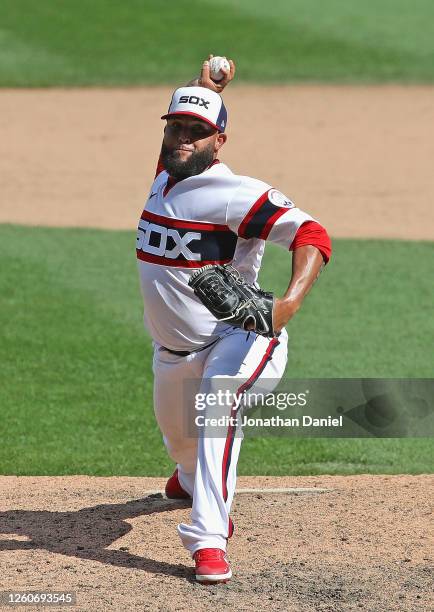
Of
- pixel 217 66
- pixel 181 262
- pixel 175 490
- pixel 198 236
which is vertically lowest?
pixel 175 490

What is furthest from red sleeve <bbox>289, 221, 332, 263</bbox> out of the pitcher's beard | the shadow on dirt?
the shadow on dirt

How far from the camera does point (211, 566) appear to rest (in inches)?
192

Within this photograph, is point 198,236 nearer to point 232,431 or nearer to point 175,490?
point 232,431

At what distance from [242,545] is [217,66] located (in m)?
2.30

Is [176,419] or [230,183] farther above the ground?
[230,183]

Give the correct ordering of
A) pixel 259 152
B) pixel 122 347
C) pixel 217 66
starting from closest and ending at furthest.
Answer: pixel 217 66 < pixel 122 347 < pixel 259 152

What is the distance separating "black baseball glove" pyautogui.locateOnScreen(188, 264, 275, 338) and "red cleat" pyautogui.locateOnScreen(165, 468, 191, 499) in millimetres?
1393

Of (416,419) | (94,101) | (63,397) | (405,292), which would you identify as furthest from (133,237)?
(94,101)

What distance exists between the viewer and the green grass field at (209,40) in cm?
1842

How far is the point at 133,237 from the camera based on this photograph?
→ 38.1ft

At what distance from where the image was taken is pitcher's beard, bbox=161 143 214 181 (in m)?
5.29

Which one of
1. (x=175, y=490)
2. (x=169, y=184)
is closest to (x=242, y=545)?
(x=175, y=490)

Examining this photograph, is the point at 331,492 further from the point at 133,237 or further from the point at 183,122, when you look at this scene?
the point at 133,237

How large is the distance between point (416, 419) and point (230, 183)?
2839 millimetres
